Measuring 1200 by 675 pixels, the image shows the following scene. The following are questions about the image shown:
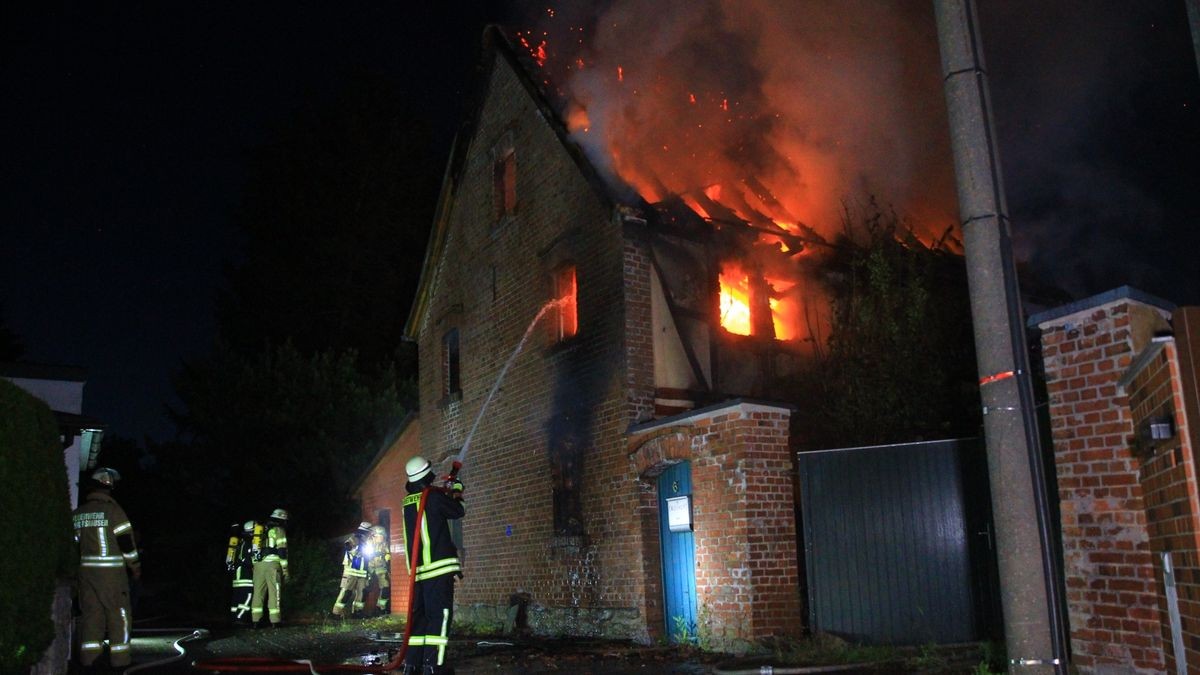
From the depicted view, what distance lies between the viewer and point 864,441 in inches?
416

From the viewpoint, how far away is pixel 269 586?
581 inches

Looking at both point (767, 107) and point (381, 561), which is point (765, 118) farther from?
point (381, 561)

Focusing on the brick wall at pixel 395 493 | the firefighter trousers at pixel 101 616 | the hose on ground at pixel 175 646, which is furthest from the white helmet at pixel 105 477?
the brick wall at pixel 395 493

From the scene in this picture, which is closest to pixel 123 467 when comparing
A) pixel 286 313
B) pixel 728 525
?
pixel 286 313

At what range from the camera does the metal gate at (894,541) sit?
8.47 metres

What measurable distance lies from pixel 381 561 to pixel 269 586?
317 centimetres

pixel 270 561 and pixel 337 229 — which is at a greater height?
pixel 337 229

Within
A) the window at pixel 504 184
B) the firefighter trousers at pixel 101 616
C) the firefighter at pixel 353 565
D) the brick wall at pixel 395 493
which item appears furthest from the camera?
the brick wall at pixel 395 493

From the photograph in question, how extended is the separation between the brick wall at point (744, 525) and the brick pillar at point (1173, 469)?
180 inches

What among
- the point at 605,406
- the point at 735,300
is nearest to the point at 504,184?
the point at 735,300

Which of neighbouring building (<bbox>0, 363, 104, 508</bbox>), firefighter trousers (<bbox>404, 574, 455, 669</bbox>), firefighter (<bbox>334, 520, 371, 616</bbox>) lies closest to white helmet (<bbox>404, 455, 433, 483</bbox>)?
firefighter trousers (<bbox>404, 574, 455, 669</bbox>)

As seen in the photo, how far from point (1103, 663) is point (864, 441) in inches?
192

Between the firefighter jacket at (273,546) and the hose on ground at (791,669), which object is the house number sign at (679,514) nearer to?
the hose on ground at (791,669)

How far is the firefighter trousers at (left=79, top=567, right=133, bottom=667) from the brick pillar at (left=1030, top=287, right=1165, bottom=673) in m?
8.12
